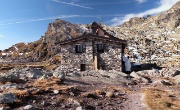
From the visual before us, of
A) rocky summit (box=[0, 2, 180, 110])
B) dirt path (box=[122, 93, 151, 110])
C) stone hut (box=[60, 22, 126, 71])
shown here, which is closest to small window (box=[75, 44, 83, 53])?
stone hut (box=[60, 22, 126, 71])

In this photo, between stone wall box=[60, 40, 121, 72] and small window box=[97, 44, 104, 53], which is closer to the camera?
stone wall box=[60, 40, 121, 72]

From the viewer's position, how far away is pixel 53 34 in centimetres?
15812

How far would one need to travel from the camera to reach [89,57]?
43.2 metres

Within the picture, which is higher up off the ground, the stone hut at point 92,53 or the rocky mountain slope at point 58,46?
the rocky mountain slope at point 58,46

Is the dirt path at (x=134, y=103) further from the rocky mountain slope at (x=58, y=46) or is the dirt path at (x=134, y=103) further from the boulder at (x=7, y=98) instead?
the rocky mountain slope at (x=58, y=46)

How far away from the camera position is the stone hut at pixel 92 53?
41.9 metres

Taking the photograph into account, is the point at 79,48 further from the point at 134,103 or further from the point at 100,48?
the point at 134,103

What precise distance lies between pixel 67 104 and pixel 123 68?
28.1m

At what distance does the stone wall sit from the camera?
41.8 metres

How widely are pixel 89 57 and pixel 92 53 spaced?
3.38 feet

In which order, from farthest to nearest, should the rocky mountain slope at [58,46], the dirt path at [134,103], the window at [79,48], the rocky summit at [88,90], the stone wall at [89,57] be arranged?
1. the rocky mountain slope at [58,46]
2. the window at [79,48]
3. the stone wall at [89,57]
4. the dirt path at [134,103]
5. the rocky summit at [88,90]

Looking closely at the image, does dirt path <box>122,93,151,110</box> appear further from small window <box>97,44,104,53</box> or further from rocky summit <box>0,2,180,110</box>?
small window <box>97,44,104,53</box>

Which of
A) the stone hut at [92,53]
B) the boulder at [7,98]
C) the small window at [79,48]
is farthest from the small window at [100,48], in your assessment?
the boulder at [7,98]

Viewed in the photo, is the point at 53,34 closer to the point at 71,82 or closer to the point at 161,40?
the point at 161,40
